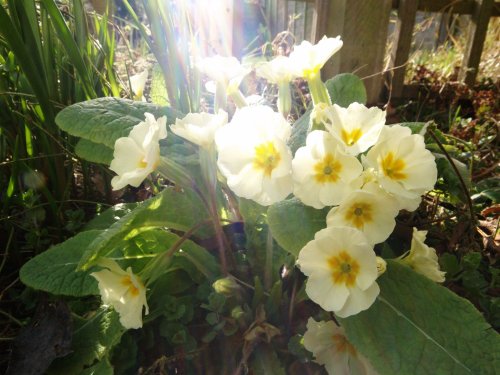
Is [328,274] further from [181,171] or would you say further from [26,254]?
[26,254]

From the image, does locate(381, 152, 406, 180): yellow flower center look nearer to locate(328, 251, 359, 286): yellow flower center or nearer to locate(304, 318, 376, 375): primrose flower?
locate(328, 251, 359, 286): yellow flower center

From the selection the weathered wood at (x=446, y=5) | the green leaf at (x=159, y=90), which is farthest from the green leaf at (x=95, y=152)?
the weathered wood at (x=446, y=5)

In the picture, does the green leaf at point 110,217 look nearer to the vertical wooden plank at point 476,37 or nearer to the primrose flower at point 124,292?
the primrose flower at point 124,292

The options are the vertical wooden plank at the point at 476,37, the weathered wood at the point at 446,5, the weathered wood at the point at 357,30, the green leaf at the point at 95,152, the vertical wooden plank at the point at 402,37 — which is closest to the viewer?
the green leaf at the point at 95,152

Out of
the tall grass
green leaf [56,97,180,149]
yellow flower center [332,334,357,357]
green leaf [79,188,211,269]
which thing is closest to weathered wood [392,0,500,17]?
the tall grass

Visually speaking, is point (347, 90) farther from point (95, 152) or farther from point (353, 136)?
point (95, 152)

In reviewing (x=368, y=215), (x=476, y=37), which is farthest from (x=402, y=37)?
(x=368, y=215)
